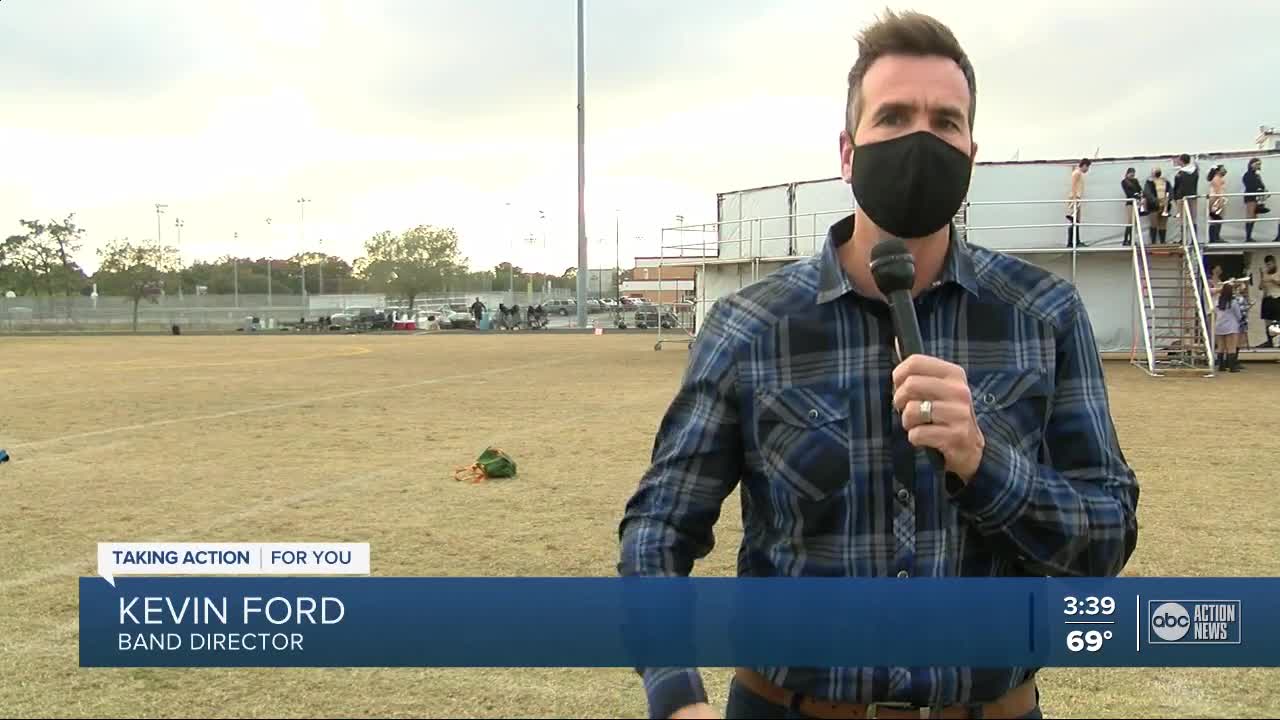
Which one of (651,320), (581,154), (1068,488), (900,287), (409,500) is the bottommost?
(409,500)

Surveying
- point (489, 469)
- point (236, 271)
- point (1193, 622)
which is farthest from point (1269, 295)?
point (236, 271)

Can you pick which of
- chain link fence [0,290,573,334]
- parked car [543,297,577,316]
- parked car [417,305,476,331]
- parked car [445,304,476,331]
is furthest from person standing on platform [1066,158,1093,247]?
parked car [543,297,577,316]

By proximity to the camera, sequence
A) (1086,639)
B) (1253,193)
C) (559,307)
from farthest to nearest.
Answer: (559,307) → (1253,193) → (1086,639)

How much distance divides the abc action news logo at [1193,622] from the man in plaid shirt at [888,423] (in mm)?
397

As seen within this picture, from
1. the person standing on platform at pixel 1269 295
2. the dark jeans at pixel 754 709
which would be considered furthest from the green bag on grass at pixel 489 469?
the person standing on platform at pixel 1269 295

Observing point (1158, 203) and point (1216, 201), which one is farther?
point (1158, 203)

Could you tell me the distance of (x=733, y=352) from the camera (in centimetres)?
170

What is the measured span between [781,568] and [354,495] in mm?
6855

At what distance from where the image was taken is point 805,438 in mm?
1647

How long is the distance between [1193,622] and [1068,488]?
0.69 m

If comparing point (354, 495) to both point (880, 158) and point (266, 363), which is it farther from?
point (266, 363)

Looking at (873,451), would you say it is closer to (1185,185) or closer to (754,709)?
(754,709)

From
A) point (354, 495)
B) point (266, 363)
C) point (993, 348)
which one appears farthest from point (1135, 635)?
point (266, 363)

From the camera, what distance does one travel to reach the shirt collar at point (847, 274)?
1.71 meters
